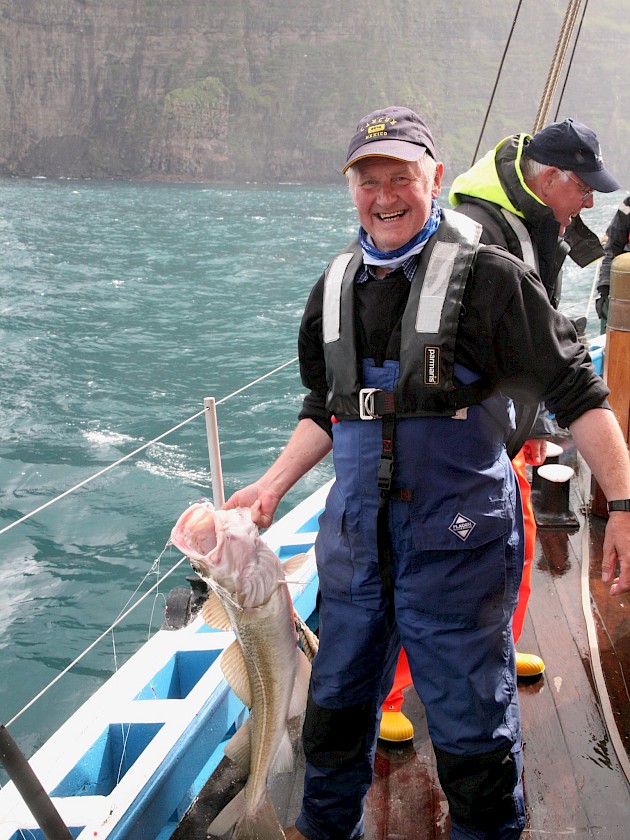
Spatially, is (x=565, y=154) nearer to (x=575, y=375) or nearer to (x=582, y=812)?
(x=575, y=375)

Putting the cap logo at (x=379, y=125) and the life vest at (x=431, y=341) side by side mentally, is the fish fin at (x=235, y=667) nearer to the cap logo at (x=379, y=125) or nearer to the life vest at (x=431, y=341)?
the life vest at (x=431, y=341)

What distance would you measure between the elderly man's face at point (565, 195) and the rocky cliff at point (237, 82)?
3797 inches

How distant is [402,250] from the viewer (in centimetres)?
213

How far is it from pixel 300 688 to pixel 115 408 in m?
12.7

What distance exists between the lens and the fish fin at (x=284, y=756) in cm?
236

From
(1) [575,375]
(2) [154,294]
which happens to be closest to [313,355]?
(1) [575,375]

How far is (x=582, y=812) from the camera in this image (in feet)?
8.52

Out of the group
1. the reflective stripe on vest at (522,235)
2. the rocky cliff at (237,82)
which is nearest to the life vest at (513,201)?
the reflective stripe on vest at (522,235)

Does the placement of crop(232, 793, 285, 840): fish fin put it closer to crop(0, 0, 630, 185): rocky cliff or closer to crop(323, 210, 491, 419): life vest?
crop(323, 210, 491, 419): life vest

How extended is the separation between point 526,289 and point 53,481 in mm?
9862

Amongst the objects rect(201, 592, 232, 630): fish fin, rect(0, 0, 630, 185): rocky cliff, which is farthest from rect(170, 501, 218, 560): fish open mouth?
rect(0, 0, 630, 185): rocky cliff

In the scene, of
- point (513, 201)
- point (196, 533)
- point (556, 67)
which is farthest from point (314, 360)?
point (556, 67)

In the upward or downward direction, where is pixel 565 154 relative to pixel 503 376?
upward

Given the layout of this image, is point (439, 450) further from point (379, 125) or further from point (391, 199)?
point (379, 125)
